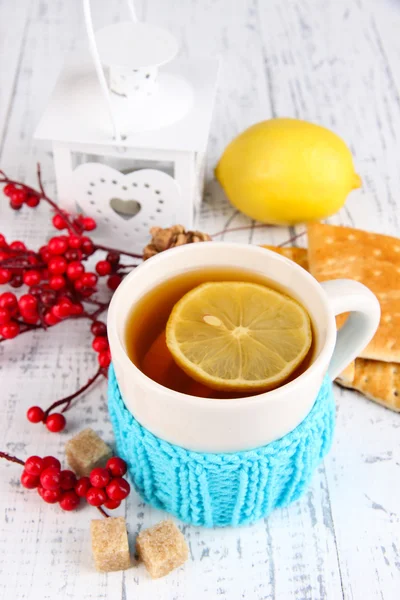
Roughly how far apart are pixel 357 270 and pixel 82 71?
434 mm

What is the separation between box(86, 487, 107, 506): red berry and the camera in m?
0.65

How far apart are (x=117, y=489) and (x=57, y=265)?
282 millimetres

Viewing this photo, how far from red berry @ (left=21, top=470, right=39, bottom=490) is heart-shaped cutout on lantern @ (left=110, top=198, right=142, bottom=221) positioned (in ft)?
1.23

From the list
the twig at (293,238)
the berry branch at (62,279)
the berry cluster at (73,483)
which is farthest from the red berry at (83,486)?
the twig at (293,238)

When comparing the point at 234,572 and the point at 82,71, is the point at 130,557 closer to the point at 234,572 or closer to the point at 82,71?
the point at 234,572

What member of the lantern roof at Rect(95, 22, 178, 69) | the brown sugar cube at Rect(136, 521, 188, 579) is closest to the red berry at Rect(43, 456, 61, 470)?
the brown sugar cube at Rect(136, 521, 188, 579)

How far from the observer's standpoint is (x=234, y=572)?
2.04 ft

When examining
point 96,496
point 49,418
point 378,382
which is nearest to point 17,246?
point 49,418

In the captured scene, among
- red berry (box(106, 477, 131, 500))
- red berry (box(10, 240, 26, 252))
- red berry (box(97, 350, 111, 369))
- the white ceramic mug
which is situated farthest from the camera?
red berry (box(10, 240, 26, 252))

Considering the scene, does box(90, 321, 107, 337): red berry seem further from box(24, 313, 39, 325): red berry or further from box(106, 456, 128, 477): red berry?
box(106, 456, 128, 477): red berry

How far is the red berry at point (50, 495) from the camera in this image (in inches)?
25.8

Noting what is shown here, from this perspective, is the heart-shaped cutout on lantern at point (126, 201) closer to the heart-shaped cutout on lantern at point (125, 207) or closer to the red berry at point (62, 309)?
the heart-shaped cutout on lantern at point (125, 207)

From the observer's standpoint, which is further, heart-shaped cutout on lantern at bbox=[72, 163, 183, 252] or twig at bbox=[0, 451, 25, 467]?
heart-shaped cutout on lantern at bbox=[72, 163, 183, 252]

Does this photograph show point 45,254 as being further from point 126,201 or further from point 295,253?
point 295,253
